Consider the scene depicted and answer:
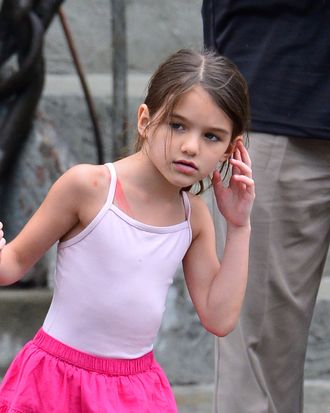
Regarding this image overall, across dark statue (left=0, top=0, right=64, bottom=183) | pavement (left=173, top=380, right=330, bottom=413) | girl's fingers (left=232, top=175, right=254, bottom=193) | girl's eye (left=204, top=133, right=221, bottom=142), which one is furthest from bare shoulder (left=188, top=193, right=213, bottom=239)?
dark statue (left=0, top=0, right=64, bottom=183)

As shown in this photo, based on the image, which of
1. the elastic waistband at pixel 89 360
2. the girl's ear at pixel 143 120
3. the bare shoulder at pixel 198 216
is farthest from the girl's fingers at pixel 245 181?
the elastic waistband at pixel 89 360

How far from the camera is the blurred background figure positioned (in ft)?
10.3

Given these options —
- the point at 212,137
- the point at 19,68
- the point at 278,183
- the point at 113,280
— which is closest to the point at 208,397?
the point at 19,68

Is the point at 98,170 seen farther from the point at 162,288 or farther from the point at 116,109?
the point at 116,109

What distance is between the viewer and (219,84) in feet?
8.65

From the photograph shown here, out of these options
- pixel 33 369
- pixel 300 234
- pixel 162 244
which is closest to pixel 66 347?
pixel 33 369

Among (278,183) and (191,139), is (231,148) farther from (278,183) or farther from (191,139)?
(278,183)

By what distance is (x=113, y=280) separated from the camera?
8.77ft

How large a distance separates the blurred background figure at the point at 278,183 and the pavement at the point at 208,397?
3.81 feet

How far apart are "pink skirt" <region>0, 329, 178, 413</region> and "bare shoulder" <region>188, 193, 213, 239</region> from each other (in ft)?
1.06

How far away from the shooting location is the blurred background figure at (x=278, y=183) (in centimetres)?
314

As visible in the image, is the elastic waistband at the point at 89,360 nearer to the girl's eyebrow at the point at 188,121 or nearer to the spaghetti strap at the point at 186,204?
the spaghetti strap at the point at 186,204

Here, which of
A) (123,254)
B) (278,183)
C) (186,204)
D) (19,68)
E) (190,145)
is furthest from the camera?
(19,68)

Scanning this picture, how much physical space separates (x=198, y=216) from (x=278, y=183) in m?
0.48
